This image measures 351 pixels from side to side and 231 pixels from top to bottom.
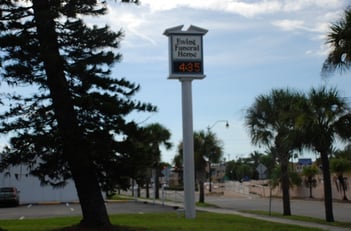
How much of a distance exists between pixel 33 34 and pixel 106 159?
393 centimetres

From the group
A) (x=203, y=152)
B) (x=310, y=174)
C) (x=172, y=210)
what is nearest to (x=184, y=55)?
(x=172, y=210)

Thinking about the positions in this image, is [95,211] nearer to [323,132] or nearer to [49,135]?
[49,135]

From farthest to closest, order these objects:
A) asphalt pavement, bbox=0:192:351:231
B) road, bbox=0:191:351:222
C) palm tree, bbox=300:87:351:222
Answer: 1. road, bbox=0:191:351:222
2. asphalt pavement, bbox=0:192:351:231
3. palm tree, bbox=300:87:351:222

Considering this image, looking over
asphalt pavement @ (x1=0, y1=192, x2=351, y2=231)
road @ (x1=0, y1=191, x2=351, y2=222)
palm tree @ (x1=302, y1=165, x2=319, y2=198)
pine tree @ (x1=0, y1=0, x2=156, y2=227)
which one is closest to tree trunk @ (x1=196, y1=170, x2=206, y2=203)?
asphalt pavement @ (x1=0, y1=192, x2=351, y2=231)

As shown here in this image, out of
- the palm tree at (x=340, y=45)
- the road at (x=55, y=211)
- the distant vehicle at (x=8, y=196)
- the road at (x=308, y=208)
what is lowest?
the road at (x=308, y=208)

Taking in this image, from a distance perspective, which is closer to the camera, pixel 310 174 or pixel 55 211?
pixel 55 211

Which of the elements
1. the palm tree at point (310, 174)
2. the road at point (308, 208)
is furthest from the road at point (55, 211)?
the palm tree at point (310, 174)

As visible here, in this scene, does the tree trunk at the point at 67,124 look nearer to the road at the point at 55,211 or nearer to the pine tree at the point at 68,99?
the pine tree at the point at 68,99

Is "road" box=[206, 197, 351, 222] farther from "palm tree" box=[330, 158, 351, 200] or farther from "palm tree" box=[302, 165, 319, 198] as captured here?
"palm tree" box=[302, 165, 319, 198]

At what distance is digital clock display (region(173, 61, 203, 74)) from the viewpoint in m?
20.8

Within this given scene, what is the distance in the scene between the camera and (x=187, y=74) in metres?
20.8

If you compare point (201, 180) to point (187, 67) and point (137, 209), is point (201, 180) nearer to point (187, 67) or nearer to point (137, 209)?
point (137, 209)

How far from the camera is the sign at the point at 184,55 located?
68.3 ft

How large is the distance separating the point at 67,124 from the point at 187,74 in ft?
24.4
